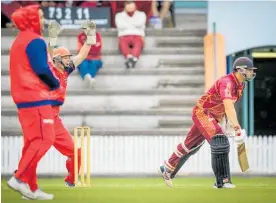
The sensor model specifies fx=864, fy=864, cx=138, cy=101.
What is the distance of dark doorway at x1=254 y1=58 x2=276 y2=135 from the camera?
577 inches

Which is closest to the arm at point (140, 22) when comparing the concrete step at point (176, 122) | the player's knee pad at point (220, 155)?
the concrete step at point (176, 122)

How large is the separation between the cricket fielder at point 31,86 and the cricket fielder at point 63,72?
2.37ft

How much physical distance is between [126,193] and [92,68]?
7.01 m

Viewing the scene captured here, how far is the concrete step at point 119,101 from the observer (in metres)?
15.3

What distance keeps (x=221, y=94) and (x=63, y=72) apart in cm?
172

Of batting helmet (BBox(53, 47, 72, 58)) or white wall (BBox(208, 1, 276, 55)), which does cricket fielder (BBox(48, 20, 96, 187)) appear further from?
white wall (BBox(208, 1, 276, 55))

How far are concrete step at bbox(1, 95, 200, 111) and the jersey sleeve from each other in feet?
19.6

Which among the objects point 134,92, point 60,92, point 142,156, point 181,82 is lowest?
point 142,156

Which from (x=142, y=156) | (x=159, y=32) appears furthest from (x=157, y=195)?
(x=159, y=32)

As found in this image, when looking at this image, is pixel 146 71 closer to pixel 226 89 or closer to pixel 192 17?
pixel 192 17

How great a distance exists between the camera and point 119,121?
15.0 metres

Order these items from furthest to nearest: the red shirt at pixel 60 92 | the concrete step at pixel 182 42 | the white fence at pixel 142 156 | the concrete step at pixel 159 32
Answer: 1. the concrete step at pixel 182 42
2. the concrete step at pixel 159 32
3. the white fence at pixel 142 156
4. the red shirt at pixel 60 92

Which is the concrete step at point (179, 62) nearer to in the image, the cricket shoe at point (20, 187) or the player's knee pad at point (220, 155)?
the player's knee pad at point (220, 155)

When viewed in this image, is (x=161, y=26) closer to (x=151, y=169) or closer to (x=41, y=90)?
(x=151, y=169)
